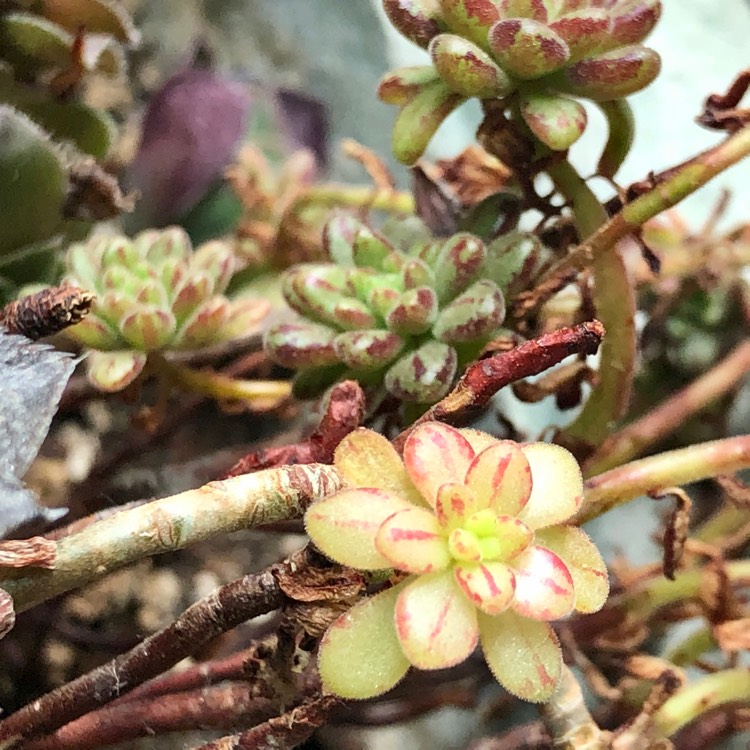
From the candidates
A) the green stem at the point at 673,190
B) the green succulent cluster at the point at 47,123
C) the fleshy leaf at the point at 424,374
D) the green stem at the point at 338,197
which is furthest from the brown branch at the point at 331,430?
the green stem at the point at 338,197

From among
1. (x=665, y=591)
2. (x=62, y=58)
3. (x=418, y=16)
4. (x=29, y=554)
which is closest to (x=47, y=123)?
(x=62, y=58)

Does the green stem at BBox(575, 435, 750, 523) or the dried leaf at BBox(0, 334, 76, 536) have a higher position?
the dried leaf at BBox(0, 334, 76, 536)

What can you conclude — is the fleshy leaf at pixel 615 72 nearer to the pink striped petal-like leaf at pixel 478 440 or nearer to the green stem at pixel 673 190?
the green stem at pixel 673 190

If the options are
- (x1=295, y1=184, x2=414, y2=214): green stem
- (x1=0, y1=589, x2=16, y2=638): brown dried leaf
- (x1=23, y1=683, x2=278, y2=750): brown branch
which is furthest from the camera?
(x1=295, y1=184, x2=414, y2=214): green stem

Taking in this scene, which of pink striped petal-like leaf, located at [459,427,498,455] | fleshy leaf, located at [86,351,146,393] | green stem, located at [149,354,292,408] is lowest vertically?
green stem, located at [149,354,292,408]

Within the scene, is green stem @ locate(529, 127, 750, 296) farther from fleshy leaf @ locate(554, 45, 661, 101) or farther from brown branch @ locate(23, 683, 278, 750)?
brown branch @ locate(23, 683, 278, 750)


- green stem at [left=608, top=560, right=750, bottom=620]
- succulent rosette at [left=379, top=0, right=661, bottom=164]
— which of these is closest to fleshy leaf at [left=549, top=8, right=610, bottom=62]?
succulent rosette at [left=379, top=0, right=661, bottom=164]
